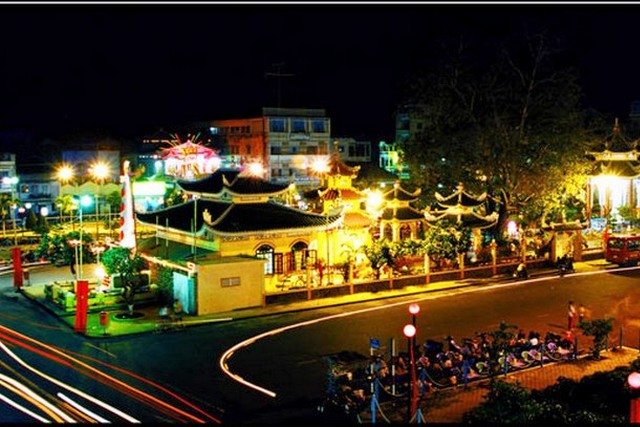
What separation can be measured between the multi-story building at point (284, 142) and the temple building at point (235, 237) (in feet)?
107

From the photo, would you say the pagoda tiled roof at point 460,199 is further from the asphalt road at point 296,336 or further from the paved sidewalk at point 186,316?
the asphalt road at point 296,336

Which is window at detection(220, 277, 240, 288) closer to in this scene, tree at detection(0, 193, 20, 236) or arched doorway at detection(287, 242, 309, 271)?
arched doorway at detection(287, 242, 309, 271)

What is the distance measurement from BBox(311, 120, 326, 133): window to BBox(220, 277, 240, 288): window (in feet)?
145

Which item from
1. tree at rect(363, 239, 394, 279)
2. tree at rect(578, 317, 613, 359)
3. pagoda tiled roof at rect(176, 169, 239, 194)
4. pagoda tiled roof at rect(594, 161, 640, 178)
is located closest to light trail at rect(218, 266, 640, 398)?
tree at rect(363, 239, 394, 279)

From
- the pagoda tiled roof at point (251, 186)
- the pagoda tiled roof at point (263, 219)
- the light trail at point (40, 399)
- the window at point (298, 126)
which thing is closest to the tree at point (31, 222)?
the pagoda tiled roof at point (251, 186)

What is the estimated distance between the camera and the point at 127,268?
2805 cm

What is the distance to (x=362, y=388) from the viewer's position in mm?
17672

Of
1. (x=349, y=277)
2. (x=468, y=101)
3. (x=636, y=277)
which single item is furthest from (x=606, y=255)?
(x=349, y=277)

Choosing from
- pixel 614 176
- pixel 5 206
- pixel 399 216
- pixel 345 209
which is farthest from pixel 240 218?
pixel 614 176

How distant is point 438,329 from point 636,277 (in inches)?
576

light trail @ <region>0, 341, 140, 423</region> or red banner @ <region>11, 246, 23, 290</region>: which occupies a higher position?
red banner @ <region>11, 246, 23, 290</region>

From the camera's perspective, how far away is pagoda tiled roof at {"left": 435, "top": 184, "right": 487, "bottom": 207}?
4203 cm

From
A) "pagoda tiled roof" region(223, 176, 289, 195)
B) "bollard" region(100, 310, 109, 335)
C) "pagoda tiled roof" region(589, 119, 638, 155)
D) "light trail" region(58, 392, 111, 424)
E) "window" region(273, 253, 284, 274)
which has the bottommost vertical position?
"light trail" region(58, 392, 111, 424)

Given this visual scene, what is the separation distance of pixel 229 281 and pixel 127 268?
12.8 feet
